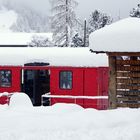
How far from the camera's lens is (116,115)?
10.3 metres

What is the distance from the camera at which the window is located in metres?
20.3

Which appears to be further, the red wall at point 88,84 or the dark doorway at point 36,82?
the dark doorway at point 36,82

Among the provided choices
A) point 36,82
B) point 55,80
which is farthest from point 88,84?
point 36,82

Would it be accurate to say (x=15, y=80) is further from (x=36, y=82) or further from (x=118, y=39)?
(x=118, y=39)

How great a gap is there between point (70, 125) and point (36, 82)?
11441mm

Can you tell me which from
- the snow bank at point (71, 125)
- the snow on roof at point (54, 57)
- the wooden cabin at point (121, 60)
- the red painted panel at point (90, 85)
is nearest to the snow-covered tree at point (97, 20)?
the snow on roof at point (54, 57)

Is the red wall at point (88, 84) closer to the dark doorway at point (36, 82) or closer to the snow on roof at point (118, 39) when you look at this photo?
the dark doorway at point (36, 82)

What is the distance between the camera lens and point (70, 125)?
9.66m

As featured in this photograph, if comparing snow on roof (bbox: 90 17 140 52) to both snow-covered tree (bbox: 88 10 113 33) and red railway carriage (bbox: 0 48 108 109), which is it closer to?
red railway carriage (bbox: 0 48 108 109)

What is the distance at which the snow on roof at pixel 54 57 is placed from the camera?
20312 mm

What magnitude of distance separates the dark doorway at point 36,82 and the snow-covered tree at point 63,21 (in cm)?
2391

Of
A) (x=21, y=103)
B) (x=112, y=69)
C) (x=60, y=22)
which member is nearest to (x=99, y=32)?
(x=112, y=69)

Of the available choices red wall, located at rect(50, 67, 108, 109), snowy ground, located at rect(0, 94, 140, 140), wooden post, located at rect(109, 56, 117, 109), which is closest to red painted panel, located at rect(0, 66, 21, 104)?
red wall, located at rect(50, 67, 108, 109)

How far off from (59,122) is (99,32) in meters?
3.83
